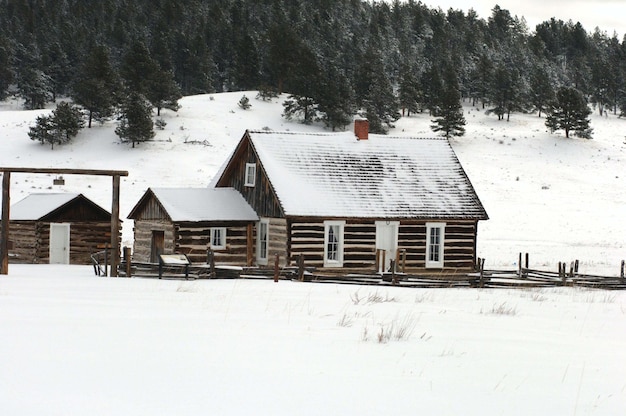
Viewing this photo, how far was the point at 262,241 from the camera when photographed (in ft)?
97.4

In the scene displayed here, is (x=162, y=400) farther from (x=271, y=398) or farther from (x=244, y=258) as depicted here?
(x=244, y=258)

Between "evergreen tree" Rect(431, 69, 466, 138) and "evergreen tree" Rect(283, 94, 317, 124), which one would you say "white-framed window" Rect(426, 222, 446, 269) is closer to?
"evergreen tree" Rect(431, 69, 466, 138)

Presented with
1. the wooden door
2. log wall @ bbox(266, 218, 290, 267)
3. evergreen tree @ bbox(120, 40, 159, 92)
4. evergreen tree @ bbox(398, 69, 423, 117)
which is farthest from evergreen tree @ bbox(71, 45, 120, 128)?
log wall @ bbox(266, 218, 290, 267)

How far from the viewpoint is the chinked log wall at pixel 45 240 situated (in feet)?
109

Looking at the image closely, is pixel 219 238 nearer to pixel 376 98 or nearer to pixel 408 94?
pixel 376 98

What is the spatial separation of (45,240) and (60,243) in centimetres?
62

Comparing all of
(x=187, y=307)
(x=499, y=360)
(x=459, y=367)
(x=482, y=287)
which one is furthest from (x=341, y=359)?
(x=482, y=287)

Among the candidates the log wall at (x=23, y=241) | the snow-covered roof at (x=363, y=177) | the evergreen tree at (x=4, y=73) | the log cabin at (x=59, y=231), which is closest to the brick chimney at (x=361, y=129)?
the snow-covered roof at (x=363, y=177)

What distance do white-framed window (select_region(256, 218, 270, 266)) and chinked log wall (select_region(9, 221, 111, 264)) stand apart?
26.5ft

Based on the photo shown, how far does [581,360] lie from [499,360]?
3.30 feet

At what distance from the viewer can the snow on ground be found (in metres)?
6.79

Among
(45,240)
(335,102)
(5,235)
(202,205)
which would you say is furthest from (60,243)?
(335,102)

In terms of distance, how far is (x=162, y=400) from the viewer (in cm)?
668

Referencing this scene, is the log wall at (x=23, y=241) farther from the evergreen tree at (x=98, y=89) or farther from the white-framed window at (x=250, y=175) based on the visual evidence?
the evergreen tree at (x=98, y=89)
